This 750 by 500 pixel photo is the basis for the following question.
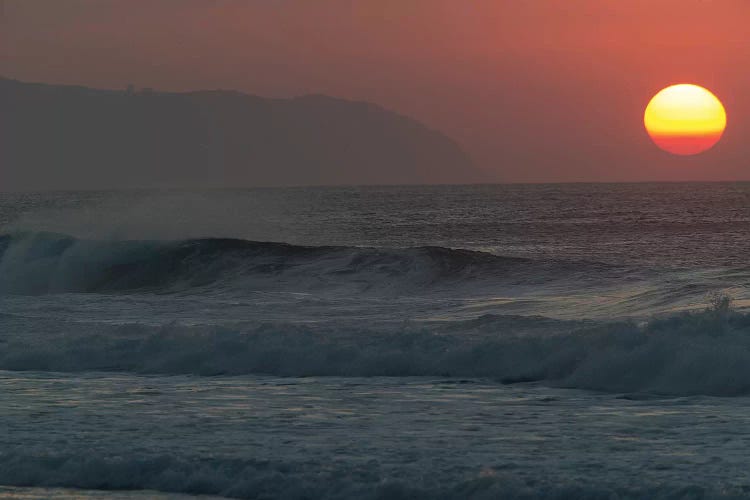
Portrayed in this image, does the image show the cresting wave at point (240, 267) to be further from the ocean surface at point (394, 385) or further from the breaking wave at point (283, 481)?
the breaking wave at point (283, 481)

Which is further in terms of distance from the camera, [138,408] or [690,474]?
[138,408]

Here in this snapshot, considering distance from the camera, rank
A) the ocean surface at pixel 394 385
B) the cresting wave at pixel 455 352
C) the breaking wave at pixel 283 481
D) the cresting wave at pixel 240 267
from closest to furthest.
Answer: the breaking wave at pixel 283 481 < the ocean surface at pixel 394 385 < the cresting wave at pixel 455 352 < the cresting wave at pixel 240 267

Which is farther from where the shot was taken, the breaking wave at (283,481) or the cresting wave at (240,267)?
the cresting wave at (240,267)

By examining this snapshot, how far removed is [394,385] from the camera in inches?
495

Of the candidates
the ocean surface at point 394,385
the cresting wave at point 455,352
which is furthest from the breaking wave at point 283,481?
the cresting wave at point 455,352

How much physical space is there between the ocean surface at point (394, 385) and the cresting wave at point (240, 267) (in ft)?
0.50

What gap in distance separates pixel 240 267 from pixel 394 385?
57.7 ft

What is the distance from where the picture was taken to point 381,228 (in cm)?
6000

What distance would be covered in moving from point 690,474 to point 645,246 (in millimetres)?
32888

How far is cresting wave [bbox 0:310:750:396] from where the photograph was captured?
12.2m

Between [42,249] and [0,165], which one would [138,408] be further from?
[0,165]

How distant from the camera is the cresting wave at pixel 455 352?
1223 cm

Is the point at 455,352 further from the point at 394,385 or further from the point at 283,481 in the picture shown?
the point at 283,481

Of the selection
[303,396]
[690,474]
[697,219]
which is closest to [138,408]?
[303,396]
